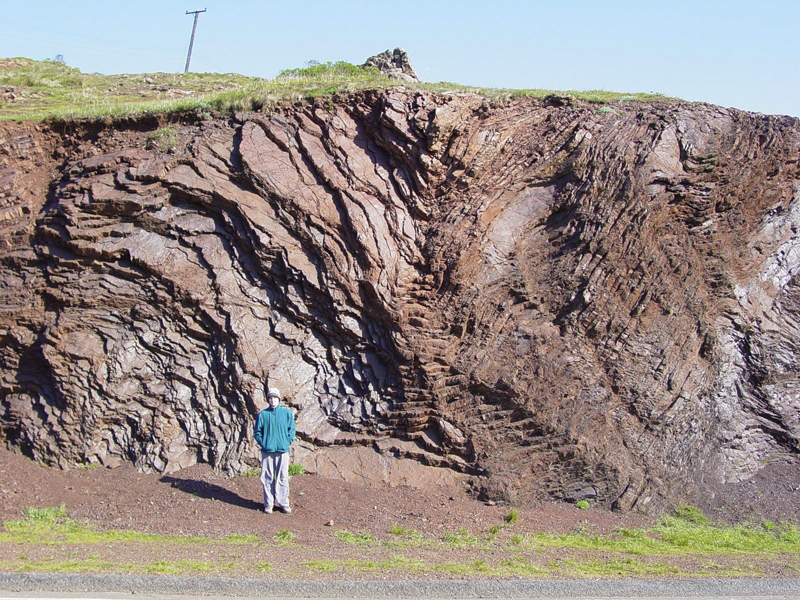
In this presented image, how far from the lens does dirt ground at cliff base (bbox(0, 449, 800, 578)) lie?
7195 mm

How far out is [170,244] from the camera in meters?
11.6

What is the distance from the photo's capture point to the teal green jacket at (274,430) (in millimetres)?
9172

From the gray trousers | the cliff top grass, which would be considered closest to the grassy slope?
the gray trousers

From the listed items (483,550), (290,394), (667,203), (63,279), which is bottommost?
(483,550)

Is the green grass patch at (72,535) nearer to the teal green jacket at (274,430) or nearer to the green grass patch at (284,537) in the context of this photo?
the green grass patch at (284,537)

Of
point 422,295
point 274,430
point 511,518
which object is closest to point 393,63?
point 422,295

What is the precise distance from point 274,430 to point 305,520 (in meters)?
1.22

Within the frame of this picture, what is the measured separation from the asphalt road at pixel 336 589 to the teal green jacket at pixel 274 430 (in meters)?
2.81

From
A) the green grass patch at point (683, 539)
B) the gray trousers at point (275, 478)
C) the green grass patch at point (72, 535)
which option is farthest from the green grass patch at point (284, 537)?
the green grass patch at point (683, 539)

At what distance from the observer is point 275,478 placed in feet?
30.2

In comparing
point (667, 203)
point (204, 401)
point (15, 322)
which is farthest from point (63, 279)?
point (667, 203)

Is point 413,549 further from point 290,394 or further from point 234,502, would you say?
Result: point 290,394

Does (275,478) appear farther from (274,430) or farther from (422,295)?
(422,295)

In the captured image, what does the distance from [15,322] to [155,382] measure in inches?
100
